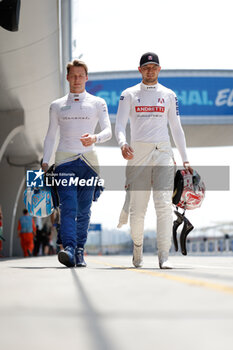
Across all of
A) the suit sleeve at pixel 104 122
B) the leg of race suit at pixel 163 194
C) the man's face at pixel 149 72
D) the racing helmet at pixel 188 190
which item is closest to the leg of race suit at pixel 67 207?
the suit sleeve at pixel 104 122

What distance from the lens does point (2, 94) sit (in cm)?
1500

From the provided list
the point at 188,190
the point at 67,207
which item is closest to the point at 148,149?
the point at 188,190

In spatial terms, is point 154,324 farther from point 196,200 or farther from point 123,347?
point 196,200

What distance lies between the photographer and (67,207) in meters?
6.02

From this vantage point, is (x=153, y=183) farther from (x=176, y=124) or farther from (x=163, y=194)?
(x=176, y=124)

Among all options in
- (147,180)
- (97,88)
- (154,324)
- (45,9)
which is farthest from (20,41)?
(97,88)

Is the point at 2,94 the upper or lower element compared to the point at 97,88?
lower

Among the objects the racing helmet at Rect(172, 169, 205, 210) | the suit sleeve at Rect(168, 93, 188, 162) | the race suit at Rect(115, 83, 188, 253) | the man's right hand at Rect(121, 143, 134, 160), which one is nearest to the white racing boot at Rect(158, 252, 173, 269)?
the race suit at Rect(115, 83, 188, 253)

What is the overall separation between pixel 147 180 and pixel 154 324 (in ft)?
14.0

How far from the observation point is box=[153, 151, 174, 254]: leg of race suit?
576 centimetres

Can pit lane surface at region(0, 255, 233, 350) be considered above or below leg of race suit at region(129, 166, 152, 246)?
below

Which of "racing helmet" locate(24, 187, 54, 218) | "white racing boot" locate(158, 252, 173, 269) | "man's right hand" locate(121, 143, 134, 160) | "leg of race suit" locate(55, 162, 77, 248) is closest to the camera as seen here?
"white racing boot" locate(158, 252, 173, 269)

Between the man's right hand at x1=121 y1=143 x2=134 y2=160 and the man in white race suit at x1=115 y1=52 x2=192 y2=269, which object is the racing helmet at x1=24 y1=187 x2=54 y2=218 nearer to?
the man in white race suit at x1=115 y1=52 x2=192 y2=269

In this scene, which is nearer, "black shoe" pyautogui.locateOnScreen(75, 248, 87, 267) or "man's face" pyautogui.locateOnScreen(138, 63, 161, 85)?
"man's face" pyautogui.locateOnScreen(138, 63, 161, 85)
